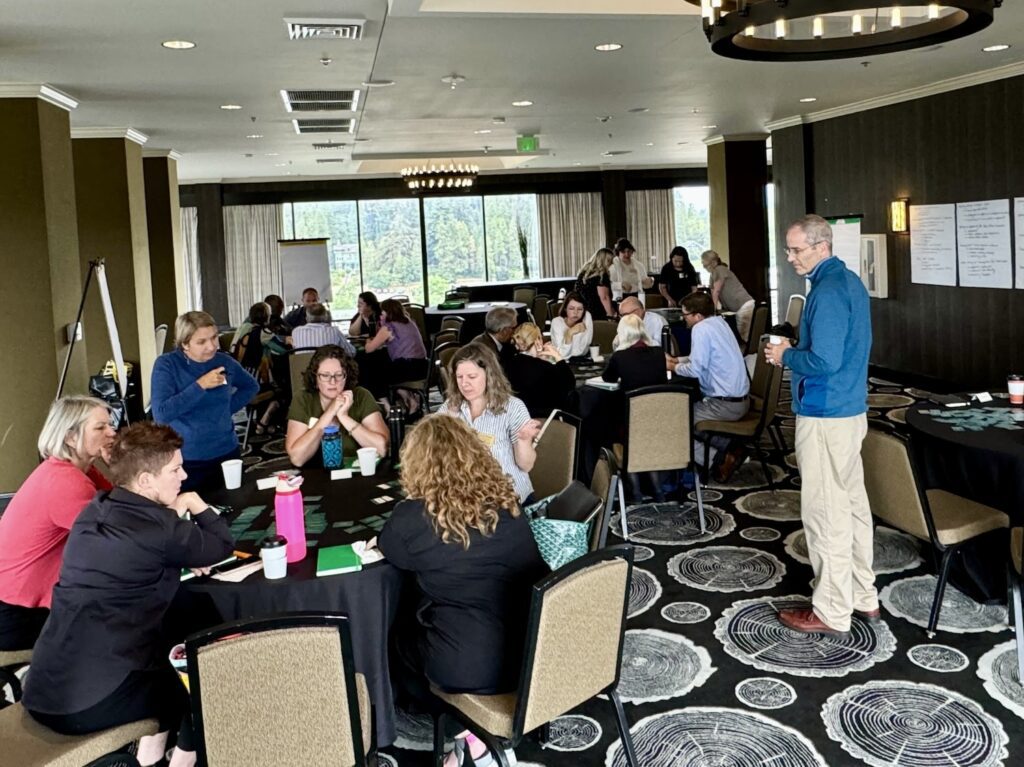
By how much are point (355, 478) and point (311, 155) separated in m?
10.4

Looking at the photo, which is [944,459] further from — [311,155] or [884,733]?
A: [311,155]

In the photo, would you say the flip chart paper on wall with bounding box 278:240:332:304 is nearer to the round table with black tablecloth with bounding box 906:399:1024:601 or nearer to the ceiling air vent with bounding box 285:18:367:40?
the ceiling air vent with bounding box 285:18:367:40

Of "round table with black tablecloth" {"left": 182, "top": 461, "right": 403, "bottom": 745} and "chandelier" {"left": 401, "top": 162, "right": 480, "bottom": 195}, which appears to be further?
"chandelier" {"left": 401, "top": 162, "right": 480, "bottom": 195}

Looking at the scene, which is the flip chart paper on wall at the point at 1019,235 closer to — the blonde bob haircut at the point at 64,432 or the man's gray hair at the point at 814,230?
the man's gray hair at the point at 814,230

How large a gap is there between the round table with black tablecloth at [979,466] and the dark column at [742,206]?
9.62 m

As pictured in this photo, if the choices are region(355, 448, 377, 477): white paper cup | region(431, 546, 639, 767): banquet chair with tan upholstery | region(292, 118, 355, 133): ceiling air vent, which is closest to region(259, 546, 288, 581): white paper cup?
region(431, 546, 639, 767): banquet chair with tan upholstery

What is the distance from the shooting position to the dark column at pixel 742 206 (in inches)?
540

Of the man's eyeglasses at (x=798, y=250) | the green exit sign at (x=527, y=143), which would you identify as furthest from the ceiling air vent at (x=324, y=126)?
the man's eyeglasses at (x=798, y=250)

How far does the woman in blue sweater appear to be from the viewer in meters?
4.60

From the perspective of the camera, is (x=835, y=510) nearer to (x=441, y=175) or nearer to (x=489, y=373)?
(x=489, y=373)

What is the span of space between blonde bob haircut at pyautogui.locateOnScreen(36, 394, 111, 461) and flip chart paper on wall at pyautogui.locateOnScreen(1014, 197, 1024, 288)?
26.5 ft

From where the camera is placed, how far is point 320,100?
8.27 metres

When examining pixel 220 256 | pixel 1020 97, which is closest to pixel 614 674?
pixel 1020 97

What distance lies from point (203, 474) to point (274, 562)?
2.02 m
